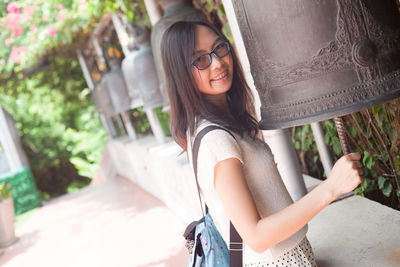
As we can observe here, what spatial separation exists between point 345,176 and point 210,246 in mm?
610

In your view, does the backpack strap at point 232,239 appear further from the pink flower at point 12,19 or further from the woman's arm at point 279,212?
the pink flower at point 12,19

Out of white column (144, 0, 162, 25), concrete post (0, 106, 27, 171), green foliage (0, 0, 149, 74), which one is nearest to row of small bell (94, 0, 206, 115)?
white column (144, 0, 162, 25)

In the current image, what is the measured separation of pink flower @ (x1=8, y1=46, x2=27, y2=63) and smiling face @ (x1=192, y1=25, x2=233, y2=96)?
6.73 m

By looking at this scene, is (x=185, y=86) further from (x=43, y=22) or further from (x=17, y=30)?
(x=17, y=30)

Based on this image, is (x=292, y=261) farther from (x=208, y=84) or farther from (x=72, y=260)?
(x=72, y=260)

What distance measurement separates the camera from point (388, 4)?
128 centimetres

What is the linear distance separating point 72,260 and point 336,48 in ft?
14.6

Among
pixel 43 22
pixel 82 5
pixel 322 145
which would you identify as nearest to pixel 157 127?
pixel 82 5

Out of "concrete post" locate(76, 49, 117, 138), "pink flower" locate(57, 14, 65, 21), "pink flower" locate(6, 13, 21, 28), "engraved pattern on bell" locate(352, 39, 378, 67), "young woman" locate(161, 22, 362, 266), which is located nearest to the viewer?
"engraved pattern on bell" locate(352, 39, 378, 67)

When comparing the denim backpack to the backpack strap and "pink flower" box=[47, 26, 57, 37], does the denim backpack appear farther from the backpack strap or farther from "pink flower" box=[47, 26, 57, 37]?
"pink flower" box=[47, 26, 57, 37]

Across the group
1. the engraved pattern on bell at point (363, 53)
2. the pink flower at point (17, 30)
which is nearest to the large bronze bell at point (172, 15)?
the engraved pattern on bell at point (363, 53)

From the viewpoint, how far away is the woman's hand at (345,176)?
4.07 feet

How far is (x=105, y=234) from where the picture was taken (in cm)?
544

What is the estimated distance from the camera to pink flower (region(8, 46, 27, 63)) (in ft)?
24.1
